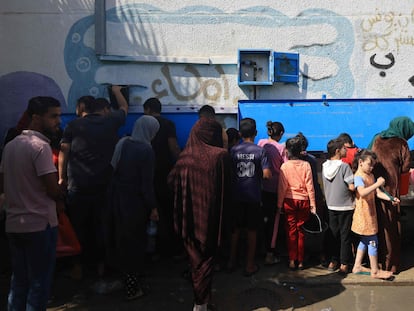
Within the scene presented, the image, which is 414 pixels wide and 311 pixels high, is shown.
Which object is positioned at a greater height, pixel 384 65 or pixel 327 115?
pixel 384 65

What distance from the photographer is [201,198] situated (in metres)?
3.34

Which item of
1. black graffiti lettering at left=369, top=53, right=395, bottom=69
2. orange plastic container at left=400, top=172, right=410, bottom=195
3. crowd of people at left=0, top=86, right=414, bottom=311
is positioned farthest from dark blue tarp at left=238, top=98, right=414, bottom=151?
orange plastic container at left=400, top=172, right=410, bottom=195

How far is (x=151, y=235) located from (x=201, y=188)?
1186 millimetres

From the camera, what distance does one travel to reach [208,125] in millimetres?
3451

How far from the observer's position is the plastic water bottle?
4160 millimetres

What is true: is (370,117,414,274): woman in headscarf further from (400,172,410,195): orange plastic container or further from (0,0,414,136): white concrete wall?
(0,0,414,136): white concrete wall

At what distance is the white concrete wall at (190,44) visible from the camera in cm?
554

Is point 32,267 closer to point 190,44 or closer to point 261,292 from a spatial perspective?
point 261,292

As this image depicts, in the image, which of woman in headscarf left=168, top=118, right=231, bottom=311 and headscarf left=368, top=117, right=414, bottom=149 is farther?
headscarf left=368, top=117, right=414, bottom=149

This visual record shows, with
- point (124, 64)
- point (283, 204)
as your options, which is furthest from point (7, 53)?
point (283, 204)

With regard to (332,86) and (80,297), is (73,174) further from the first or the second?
(332,86)

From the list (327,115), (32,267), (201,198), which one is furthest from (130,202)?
(327,115)

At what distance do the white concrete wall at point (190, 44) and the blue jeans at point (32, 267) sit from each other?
119 inches

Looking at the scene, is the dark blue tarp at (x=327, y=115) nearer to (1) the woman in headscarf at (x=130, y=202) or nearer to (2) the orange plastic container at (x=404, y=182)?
(2) the orange plastic container at (x=404, y=182)
